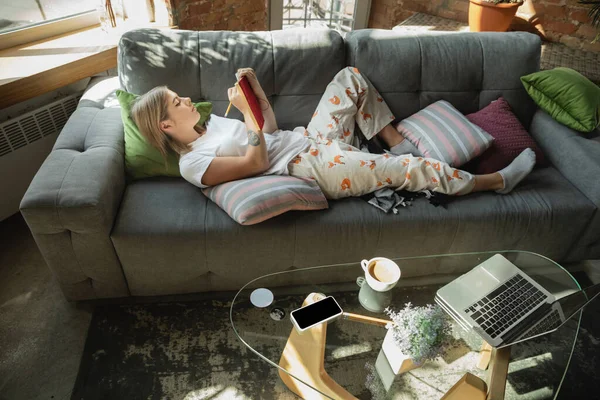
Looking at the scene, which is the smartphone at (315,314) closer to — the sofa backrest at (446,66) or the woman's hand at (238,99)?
the woman's hand at (238,99)

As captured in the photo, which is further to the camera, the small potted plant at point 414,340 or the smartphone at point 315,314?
the smartphone at point 315,314

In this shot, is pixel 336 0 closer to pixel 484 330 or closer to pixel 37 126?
pixel 37 126

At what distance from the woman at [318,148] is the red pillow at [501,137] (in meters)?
0.07

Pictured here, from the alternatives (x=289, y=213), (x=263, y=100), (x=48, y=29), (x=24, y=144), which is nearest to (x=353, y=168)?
(x=289, y=213)

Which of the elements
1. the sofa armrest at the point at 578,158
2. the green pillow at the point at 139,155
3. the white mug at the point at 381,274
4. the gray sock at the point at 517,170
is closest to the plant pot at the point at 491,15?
the sofa armrest at the point at 578,158

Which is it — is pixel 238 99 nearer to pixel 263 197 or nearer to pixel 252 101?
pixel 252 101

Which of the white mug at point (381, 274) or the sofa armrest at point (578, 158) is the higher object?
the sofa armrest at point (578, 158)

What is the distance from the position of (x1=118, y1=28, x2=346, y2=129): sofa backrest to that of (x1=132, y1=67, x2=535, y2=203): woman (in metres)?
0.10

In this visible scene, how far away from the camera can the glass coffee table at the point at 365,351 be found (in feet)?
3.86

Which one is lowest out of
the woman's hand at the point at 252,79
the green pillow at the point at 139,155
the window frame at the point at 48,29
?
the green pillow at the point at 139,155

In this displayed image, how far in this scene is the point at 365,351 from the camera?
4.02 ft

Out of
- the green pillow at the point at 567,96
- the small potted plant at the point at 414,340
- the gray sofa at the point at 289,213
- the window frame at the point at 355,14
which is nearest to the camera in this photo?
the small potted plant at the point at 414,340

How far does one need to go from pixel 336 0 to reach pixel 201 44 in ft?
6.42

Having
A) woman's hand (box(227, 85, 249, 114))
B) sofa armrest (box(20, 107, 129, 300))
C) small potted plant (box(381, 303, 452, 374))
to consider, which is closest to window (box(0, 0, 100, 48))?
sofa armrest (box(20, 107, 129, 300))
